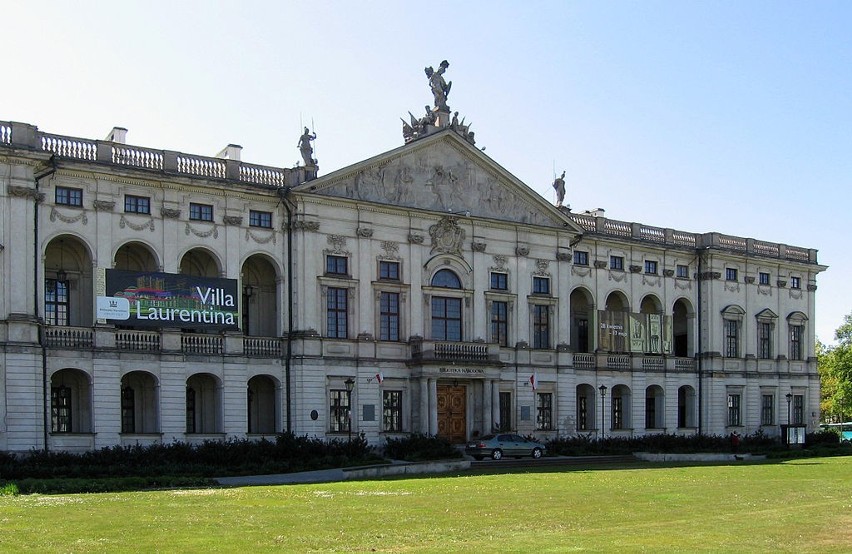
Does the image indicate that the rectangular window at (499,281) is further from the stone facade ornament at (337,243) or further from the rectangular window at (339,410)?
the rectangular window at (339,410)

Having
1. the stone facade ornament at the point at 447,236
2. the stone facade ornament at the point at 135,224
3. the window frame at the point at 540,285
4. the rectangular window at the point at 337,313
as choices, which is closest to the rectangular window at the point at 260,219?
the rectangular window at the point at 337,313

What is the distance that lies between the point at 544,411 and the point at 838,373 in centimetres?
5530

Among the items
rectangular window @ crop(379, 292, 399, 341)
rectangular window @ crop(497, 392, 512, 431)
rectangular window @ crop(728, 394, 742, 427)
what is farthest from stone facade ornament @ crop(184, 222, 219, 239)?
rectangular window @ crop(728, 394, 742, 427)

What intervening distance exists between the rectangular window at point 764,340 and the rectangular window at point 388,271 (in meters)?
29.4

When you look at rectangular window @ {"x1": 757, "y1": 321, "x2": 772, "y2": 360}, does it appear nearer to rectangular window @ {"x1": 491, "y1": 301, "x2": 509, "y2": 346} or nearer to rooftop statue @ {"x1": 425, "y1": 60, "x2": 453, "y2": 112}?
rectangular window @ {"x1": 491, "y1": 301, "x2": 509, "y2": 346}

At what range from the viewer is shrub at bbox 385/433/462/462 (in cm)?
5200

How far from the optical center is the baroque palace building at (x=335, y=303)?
4894 cm

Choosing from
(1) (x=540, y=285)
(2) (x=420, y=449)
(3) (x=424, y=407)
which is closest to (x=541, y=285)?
(1) (x=540, y=285)

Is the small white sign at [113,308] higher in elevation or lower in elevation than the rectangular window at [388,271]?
lower

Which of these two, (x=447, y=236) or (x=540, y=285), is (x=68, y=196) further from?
(x=540, y=285)

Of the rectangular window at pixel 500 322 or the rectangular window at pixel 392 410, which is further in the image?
the rectangular window at pixel 500 322

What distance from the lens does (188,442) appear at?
50.9 meters

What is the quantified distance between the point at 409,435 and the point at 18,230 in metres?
20.9

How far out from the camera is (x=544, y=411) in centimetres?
6359
